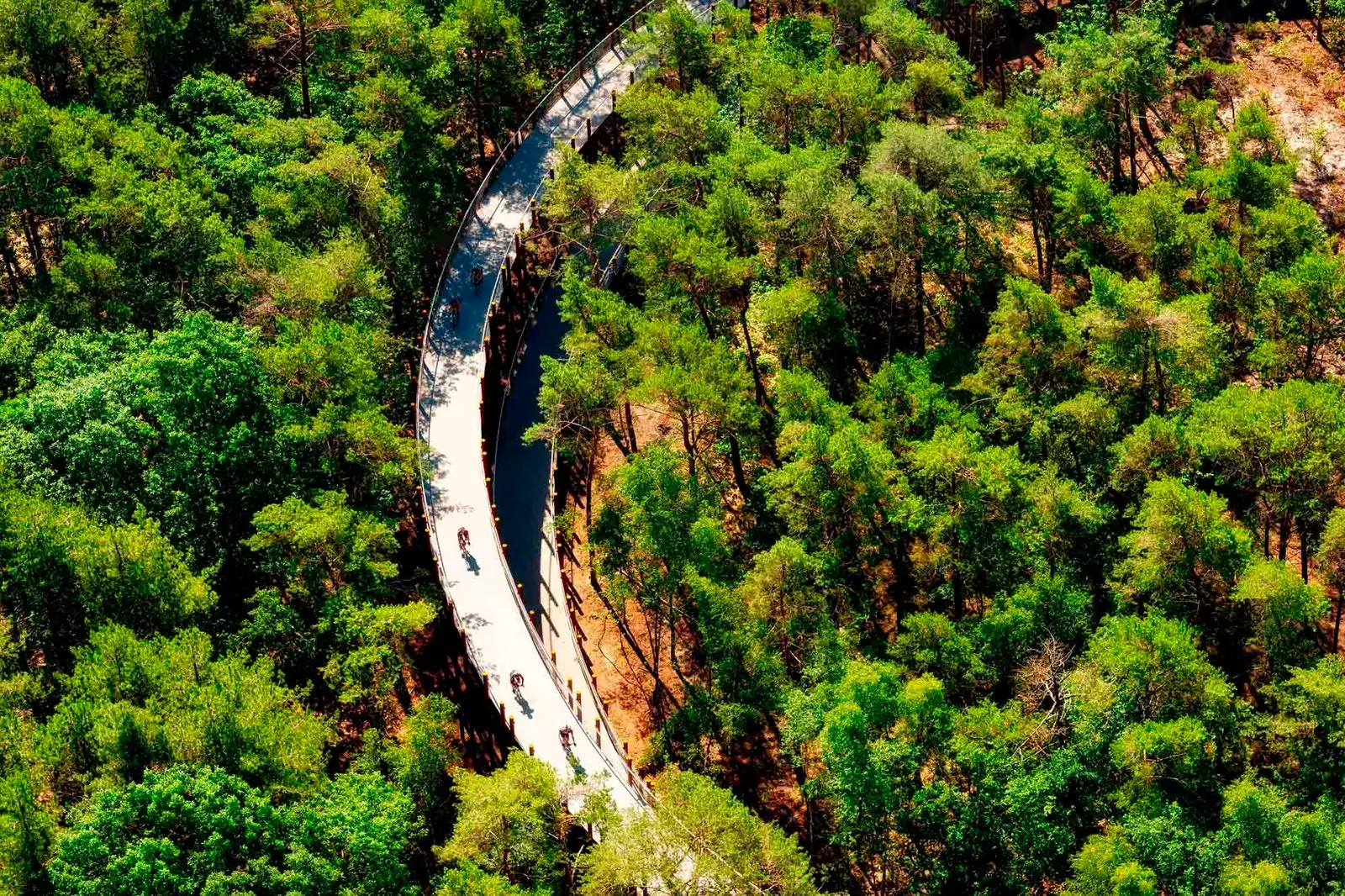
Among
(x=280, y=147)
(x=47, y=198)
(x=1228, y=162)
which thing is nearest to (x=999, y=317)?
(x=1228, y=162)

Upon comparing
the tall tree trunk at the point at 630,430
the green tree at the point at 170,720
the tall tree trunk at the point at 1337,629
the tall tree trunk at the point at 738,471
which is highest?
the green tree at the point at 170,720

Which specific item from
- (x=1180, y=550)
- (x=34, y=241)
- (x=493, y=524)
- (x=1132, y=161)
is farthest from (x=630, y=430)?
(x=1132, y=161)

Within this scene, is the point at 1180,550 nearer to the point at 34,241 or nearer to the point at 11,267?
the point at 34,241

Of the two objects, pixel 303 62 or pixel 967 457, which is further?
pixel 303 62

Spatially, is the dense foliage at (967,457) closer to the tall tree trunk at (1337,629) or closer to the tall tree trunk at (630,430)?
the tall tree trunk at (1337,629)

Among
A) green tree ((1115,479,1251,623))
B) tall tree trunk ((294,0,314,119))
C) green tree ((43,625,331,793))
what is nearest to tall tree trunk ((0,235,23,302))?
tall tree trunk ((294,0,314,119))

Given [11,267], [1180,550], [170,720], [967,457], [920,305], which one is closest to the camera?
[170,720]

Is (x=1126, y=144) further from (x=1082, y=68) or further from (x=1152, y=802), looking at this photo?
(x=1152, y=802)

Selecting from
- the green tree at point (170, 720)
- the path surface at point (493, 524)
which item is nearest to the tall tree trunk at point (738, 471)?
the path surface at point (493, 524)

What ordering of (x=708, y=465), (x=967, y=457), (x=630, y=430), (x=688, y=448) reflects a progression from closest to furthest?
(x=967, y=457)
(x=688, y=448)
(x=708, y=465)
(x=630, y=430)
